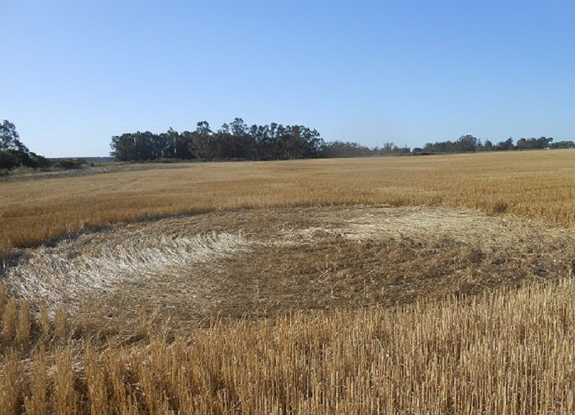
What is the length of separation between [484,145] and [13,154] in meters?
122

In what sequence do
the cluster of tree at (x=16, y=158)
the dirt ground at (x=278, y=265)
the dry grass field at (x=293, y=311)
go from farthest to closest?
the cluster of tree at (x=16, y=158) < the dirt ground at (x=278, y=265) < the dry grass field at (x=293, y=311)

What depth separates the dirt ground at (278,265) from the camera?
7699mm

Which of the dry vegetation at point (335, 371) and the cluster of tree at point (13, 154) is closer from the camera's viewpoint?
the dry vegetation at point (335, 371)

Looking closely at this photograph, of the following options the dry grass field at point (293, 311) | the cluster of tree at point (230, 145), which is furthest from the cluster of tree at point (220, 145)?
the dry grass field at point (293, 311)

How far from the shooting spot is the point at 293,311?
709cm

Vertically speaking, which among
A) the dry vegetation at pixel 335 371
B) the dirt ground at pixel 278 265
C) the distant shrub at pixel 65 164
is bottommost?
the dirt ground at pixel 278 265

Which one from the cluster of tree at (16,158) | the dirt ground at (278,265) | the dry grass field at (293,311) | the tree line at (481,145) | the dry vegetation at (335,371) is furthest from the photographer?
the tree line at (481,145)

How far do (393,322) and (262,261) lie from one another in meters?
5.00

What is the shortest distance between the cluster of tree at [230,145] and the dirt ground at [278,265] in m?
112

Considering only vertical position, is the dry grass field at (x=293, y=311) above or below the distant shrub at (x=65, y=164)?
below

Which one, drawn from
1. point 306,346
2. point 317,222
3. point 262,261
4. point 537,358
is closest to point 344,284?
point 262,261

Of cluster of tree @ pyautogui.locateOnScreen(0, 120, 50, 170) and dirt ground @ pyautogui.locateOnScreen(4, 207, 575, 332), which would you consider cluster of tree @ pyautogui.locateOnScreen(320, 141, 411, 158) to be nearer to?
cluster of tree @ pyautogui.locateOnScreen(0, 120, 50, 170)

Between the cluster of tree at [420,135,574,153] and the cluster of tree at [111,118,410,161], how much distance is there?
39.5 ft

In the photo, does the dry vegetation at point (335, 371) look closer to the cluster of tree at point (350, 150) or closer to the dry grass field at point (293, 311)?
the dry grass field at point (293, 311)
